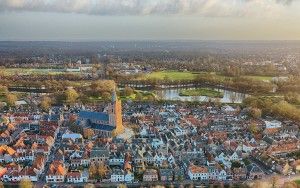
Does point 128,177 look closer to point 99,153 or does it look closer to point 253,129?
point 99,153

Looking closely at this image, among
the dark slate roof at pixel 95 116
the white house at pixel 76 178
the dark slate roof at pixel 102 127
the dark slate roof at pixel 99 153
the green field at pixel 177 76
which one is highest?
the dark slate roof at pixel 95 116

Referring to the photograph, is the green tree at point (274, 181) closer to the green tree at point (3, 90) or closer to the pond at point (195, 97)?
the pond at point (195, 97)

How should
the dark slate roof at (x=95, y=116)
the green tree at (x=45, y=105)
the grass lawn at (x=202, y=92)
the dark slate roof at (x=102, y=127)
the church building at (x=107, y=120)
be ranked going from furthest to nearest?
the grass lawn at (x=202, y=92) < the green tree at (x=45, y=105) < the dark slate roof at (x=95, y=116) < the dark slate roof at (x=102, y=127) < the church building at (x=107, y=120)

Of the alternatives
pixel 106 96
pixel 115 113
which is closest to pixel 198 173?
pixel 115 113

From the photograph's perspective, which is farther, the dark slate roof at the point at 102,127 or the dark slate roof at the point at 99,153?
the dark slate roof at the point at 102,127

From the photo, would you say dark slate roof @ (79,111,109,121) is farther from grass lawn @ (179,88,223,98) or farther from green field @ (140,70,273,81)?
green field @ (140,70,273,81)

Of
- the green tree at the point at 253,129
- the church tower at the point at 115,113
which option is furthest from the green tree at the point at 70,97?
the green tree at the point at 253,129

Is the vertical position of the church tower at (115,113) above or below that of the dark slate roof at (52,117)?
above

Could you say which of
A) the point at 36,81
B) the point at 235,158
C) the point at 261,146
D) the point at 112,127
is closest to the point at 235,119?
the point at 261,146

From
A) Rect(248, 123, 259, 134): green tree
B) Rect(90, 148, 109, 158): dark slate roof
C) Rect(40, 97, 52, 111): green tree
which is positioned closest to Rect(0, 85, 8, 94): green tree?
Rect(40, 97, 52, 111): green tree
